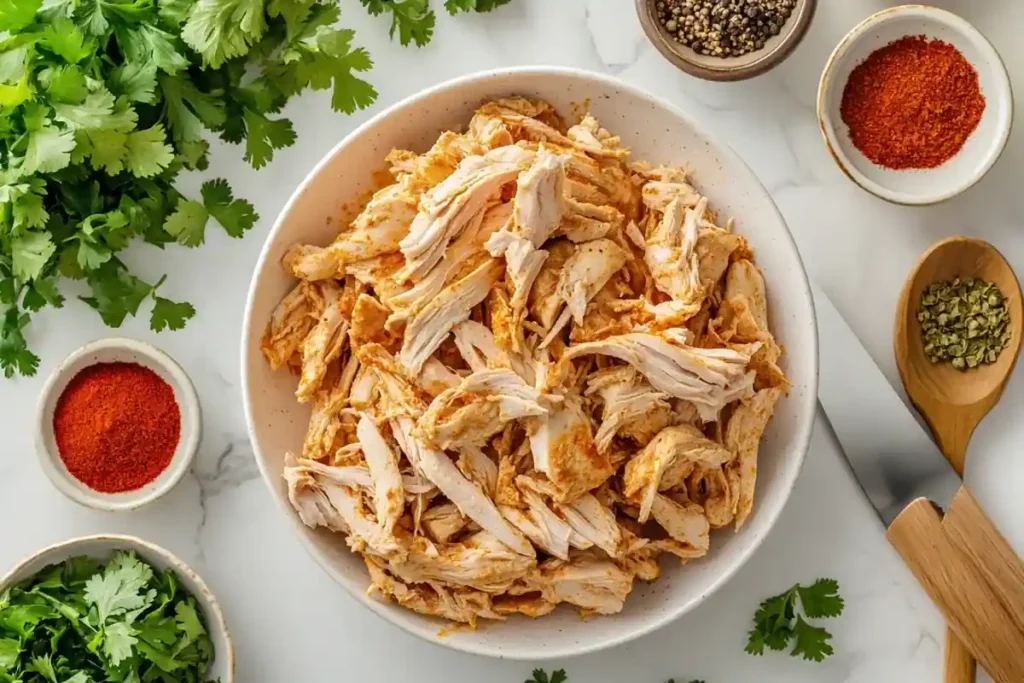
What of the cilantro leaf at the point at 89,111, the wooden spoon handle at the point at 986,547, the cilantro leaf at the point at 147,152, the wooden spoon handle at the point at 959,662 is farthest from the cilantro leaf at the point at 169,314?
the wooden spoon handle at the point at 959,662

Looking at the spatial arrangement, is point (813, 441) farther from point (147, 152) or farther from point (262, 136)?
point (147, 152)

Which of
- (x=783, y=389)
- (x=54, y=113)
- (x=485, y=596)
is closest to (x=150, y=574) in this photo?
(x=485, y=596)

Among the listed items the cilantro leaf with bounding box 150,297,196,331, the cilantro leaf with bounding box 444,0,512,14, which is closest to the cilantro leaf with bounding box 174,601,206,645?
the cilantro leaf with bounding box 150,297,196,331

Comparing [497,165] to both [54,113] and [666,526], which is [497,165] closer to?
[666,526]

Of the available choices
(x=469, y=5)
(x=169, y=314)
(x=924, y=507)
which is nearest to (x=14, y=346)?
(x=169, y=314)

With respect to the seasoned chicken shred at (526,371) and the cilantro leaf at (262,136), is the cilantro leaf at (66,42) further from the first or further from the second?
the seasoned chicken shred at (526,371)

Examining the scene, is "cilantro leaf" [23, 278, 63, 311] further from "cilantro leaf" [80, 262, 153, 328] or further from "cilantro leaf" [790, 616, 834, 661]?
"cilantro leaf" [790, 616, 834, 661]
